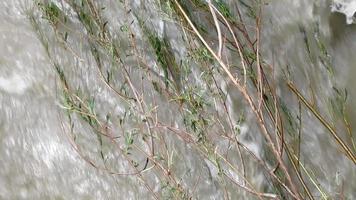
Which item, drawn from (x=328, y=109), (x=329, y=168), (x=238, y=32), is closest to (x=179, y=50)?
(x=238, y=32)

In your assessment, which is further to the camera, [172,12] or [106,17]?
[106,17]

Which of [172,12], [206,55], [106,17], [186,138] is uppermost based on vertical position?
[106,17]

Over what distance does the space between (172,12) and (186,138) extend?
492 millimetres

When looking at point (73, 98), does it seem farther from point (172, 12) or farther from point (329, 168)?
point (329, 168)

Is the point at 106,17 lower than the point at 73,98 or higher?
higher

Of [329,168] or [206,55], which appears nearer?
[206,55]

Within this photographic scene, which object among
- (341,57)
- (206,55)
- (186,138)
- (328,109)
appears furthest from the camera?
(341,57)

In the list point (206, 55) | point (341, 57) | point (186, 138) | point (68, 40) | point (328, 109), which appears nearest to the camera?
point (206, 55)

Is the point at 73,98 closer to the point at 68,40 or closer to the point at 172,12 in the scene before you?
the point at 68,40

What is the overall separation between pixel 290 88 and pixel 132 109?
659 millimetres

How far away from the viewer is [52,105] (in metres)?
2.55

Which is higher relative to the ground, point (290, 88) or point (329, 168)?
point (290, 88)

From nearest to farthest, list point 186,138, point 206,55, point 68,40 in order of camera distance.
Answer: point 206,55
point 186,138
point 68,40

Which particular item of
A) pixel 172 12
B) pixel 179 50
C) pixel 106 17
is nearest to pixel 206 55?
pixel 172 12
